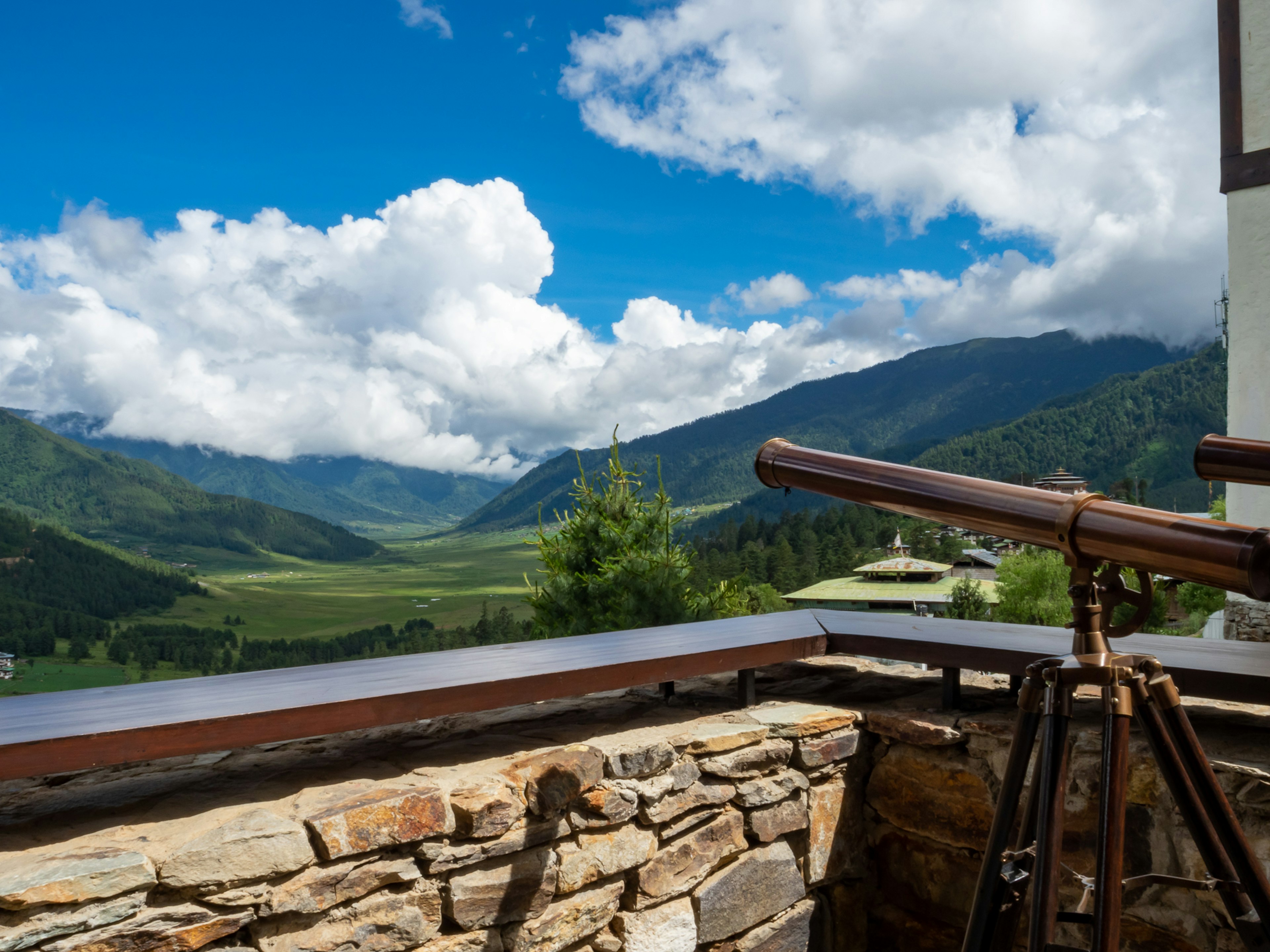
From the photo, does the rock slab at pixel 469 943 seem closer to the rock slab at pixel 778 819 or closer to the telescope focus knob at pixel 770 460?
the rock slab at pixel 778 819

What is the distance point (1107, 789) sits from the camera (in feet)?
4.04

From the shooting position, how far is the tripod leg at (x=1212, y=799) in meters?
1.26

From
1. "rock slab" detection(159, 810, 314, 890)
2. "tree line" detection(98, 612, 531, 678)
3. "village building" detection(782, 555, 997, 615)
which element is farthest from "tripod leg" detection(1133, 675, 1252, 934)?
"tree line" detection(98, 612, 531, 678)

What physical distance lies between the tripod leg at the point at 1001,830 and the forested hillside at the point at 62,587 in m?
76.7

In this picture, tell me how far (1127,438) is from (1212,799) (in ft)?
241

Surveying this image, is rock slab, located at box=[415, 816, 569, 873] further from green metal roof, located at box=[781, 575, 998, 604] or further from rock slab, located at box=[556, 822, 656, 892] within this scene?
green metal roof, located at box=[781, 575, 998, 604]

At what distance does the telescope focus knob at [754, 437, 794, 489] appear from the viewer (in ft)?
6.06

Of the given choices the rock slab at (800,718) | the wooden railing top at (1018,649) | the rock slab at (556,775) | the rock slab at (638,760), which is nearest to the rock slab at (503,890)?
the rock slab at (556,775)

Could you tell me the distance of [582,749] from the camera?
2125 millimetres

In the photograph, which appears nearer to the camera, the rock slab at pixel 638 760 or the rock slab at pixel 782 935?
the rock slab at pixel 638 760

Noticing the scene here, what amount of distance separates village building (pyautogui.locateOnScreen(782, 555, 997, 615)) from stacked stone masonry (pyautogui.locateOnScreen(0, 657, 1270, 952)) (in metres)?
26.5

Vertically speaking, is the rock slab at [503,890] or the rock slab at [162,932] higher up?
the rock slab at [162,932]

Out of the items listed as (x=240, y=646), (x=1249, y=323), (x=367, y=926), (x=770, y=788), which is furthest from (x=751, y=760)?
(x=240, y=646)

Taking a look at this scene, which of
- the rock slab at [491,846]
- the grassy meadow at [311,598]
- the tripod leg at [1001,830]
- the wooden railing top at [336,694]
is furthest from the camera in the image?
the grassy meadow at [311,598]
